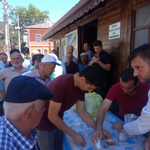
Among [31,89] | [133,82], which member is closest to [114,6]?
[133,82]

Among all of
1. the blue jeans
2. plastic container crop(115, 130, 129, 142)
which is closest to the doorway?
the blue jeans

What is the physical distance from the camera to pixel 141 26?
248 centimetres

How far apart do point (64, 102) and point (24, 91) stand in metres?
0.74

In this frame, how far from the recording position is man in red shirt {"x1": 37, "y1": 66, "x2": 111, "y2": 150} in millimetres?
1279

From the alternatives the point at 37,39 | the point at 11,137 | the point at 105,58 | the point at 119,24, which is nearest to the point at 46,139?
the point at 11,137

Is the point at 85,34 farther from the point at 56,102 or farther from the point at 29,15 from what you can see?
the point at 29,15

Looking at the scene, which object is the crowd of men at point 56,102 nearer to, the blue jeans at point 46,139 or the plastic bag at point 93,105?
the blue jeans at point 46,139

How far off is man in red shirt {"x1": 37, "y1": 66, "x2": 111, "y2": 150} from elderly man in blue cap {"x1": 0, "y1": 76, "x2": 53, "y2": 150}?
0.52 meters

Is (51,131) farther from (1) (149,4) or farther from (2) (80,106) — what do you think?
(1) (149,4)

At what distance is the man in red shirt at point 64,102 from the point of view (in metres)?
1.28

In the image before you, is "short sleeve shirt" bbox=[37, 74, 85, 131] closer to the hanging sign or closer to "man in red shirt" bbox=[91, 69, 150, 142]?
"man in red shirt" bbox=[91, 69, 150, 142]

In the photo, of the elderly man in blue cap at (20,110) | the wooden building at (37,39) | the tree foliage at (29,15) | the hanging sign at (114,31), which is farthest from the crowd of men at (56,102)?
the tree foliage at (29,15)

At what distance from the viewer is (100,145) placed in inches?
47.9

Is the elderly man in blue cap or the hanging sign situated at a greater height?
the hanging sign
